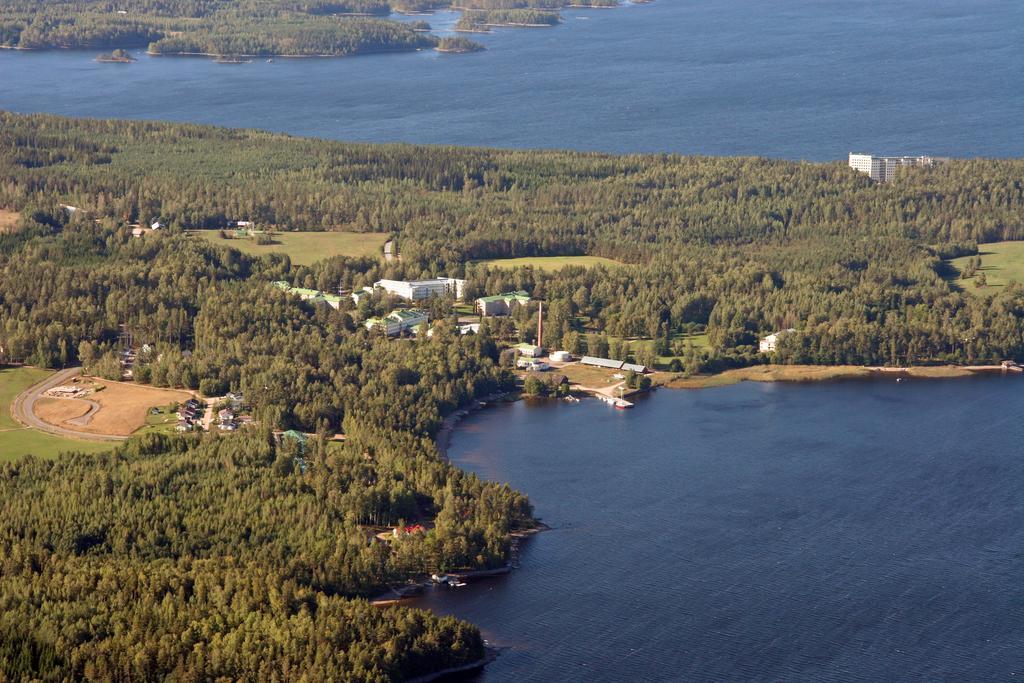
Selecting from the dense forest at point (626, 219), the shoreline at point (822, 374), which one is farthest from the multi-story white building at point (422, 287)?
the shoreline at point (822, 374)

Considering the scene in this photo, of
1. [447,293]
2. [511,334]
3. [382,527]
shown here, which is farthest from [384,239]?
[382,527]

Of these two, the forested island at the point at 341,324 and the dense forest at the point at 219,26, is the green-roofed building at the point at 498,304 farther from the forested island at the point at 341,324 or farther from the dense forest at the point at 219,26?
the dense forest at the point at 219,26

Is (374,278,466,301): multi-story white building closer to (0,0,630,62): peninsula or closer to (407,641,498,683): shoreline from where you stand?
(407,641,498,683): shoreline

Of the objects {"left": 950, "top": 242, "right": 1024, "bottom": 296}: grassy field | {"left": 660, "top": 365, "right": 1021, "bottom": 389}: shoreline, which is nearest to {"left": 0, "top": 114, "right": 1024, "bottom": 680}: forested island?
{"left": 660, "top": 365, "right": 1021, "bottom": 389}: shoreline

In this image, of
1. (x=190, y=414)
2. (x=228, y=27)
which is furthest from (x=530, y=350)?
(x=228, y=27)

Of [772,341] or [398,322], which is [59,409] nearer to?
[398,322]

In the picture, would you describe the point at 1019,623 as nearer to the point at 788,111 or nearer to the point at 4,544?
the point at 4,544
